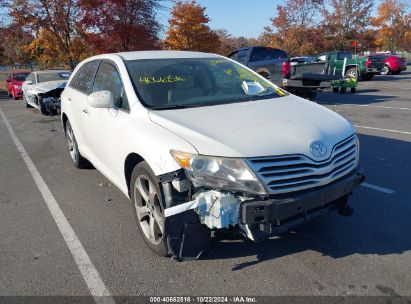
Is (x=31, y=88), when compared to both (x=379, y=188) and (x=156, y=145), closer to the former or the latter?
(x=156, y=145)

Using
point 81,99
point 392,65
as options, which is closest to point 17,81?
point 81,99

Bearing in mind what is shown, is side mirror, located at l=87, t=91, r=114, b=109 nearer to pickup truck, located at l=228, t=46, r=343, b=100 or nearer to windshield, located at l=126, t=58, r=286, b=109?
windshield, located at l=126, t=58, r=286, b=109

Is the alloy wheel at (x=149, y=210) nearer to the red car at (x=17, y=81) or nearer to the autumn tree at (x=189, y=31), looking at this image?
the red car at (x=17, y=81)

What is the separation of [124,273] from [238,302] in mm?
979

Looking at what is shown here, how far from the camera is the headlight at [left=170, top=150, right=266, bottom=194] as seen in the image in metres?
2.69

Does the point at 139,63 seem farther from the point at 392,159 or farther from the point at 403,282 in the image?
the point at 392,159

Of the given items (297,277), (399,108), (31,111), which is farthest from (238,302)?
(31,111)

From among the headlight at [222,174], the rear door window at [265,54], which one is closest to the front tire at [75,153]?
the headlight at [222,174]

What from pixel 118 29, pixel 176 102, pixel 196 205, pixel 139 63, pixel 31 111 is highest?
pixel 118 29

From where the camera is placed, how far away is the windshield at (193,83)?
12.3 feet

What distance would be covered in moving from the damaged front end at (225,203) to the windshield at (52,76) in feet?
40.9

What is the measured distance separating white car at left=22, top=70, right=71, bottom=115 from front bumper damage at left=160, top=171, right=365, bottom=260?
9.94 m

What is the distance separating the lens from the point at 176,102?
3705 mm

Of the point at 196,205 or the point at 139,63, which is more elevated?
the point at 139,63
